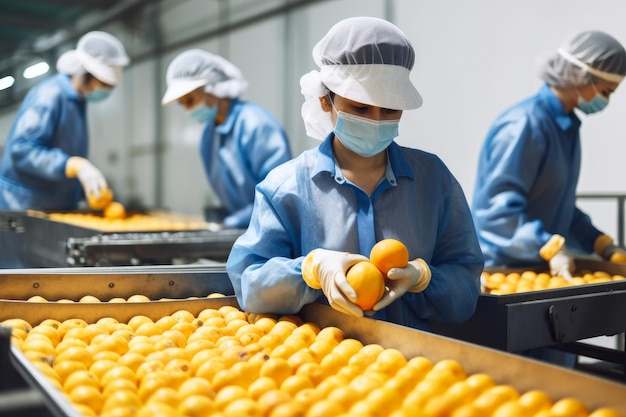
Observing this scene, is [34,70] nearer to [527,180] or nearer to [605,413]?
[527,180]

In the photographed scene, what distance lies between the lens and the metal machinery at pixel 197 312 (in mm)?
1319

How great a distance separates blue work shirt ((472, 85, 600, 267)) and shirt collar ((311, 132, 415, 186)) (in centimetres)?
130

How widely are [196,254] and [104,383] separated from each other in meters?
2.14

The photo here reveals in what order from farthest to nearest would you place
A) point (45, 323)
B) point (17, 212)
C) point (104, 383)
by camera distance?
point (17, 212) → point (45, 323) → point (104, 383)

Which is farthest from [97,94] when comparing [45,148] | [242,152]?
[242,152]

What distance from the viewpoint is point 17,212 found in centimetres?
503

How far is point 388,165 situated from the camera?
2098 millimetres

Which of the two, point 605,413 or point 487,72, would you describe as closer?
point 605,413

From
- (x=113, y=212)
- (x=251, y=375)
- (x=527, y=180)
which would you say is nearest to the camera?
(x=251, y=375)

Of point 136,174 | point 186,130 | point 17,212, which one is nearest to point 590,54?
point 17,212

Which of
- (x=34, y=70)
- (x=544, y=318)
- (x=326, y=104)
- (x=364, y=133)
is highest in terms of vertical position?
(x=34, y=70)

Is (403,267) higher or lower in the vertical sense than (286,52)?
lower

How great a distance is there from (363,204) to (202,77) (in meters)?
2.90

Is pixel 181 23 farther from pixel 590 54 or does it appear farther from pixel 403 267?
pixel 403 267
